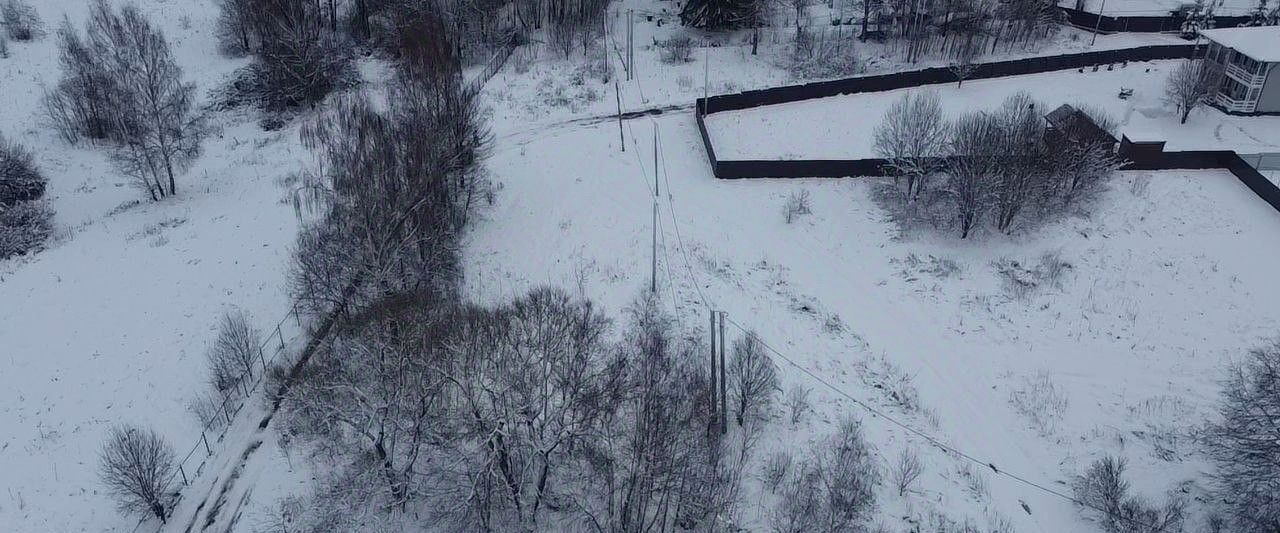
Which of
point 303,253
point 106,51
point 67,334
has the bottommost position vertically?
point 67,334

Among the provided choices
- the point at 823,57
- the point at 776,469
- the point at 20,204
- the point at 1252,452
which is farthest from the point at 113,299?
the point at 823,57

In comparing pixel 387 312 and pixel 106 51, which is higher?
pixel 106 51

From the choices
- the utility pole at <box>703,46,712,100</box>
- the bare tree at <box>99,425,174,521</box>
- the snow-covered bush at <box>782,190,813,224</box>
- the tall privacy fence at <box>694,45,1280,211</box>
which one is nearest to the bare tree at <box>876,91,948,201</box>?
the tall privacy fence at <box>694,45,1280,211</box>

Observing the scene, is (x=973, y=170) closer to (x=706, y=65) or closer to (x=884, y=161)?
(x=884, y=161)

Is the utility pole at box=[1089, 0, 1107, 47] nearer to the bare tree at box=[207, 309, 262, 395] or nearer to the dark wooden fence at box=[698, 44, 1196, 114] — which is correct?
the dark wooden fence at box=[698, 44, 1196, 114]

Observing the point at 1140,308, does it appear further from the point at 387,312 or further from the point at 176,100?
the point at 176,100

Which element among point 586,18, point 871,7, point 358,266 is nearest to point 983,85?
point 871,7

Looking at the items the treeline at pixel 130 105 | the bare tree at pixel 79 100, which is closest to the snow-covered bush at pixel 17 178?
the treeline at pixel 130 105
